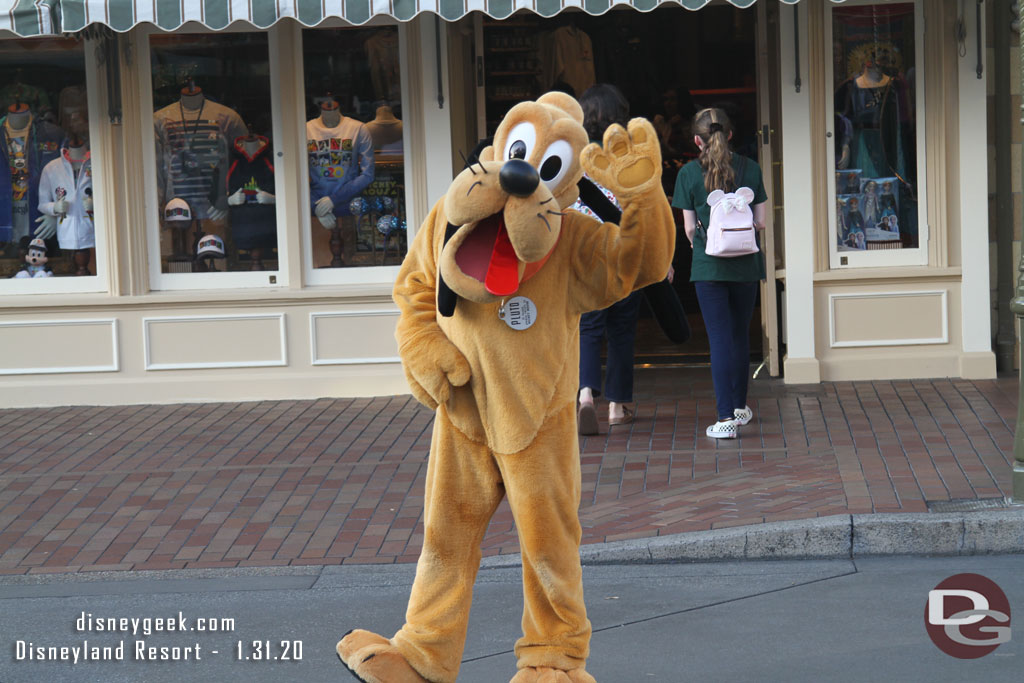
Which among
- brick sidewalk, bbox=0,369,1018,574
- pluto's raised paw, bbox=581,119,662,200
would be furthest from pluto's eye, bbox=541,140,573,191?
brick sidewalk, bbox=0,369,1018,574

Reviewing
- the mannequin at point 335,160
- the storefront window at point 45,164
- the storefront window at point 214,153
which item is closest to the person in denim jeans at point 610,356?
the mannequin at point 335,160

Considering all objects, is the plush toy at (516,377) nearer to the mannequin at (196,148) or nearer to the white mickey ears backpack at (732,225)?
the white mickey ears backpack at (732,225)

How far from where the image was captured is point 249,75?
32.2 ft

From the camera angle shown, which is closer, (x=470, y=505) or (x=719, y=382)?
(x=470, y=505)

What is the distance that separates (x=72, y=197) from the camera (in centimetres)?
994

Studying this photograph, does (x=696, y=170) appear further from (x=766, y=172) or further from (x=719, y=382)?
(x=766, y=172)

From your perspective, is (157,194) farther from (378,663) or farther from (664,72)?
(378,663)

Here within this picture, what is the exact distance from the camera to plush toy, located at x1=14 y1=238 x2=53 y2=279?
9.98 metres

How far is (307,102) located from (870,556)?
5656mm

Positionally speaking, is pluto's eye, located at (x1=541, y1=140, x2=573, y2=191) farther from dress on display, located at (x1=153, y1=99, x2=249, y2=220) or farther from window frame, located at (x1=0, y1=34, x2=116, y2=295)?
window frame, located at (x1=0, y1=34, x2=116, y2=295)

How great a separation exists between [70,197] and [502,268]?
698 cm

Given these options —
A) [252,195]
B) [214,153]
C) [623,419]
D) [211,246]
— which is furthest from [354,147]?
[623,419]

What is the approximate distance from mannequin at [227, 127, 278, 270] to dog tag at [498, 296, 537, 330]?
20.6 ft

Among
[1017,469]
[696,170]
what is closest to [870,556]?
[1017,469]
